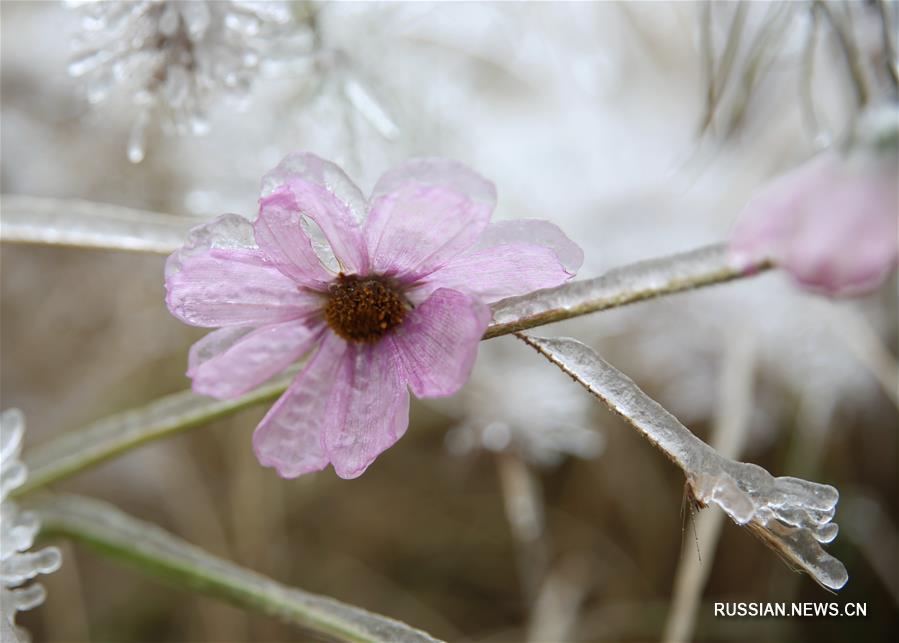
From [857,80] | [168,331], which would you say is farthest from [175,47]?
[168,331]

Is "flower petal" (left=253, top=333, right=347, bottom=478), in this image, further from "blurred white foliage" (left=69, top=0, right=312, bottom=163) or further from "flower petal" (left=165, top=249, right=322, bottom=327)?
"blurred white foliage" (left=69, top=0, right=312, bottom=163)

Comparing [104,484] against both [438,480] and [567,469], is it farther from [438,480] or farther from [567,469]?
[567,469]

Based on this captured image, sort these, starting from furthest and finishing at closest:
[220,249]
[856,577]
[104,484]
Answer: [104,484]
[856,577]
[220,249]

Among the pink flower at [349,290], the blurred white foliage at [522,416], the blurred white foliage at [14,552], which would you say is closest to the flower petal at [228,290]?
the pink flower at [349,290]

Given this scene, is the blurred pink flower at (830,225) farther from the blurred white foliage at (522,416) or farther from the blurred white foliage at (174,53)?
the blurred white foliage at (522,416)

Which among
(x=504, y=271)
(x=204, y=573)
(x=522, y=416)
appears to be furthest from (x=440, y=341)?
(x=522, y=416)

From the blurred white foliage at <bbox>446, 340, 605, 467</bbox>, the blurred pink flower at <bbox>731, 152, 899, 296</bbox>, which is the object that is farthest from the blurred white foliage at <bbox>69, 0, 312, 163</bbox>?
the blurred white foliage at <bbox>446, 340, 605, 467</bbox>

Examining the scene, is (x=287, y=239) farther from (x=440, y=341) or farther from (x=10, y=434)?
(x=10, y=434)

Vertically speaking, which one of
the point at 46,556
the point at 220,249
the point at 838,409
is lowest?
the point at 838,409

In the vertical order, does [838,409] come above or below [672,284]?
below
